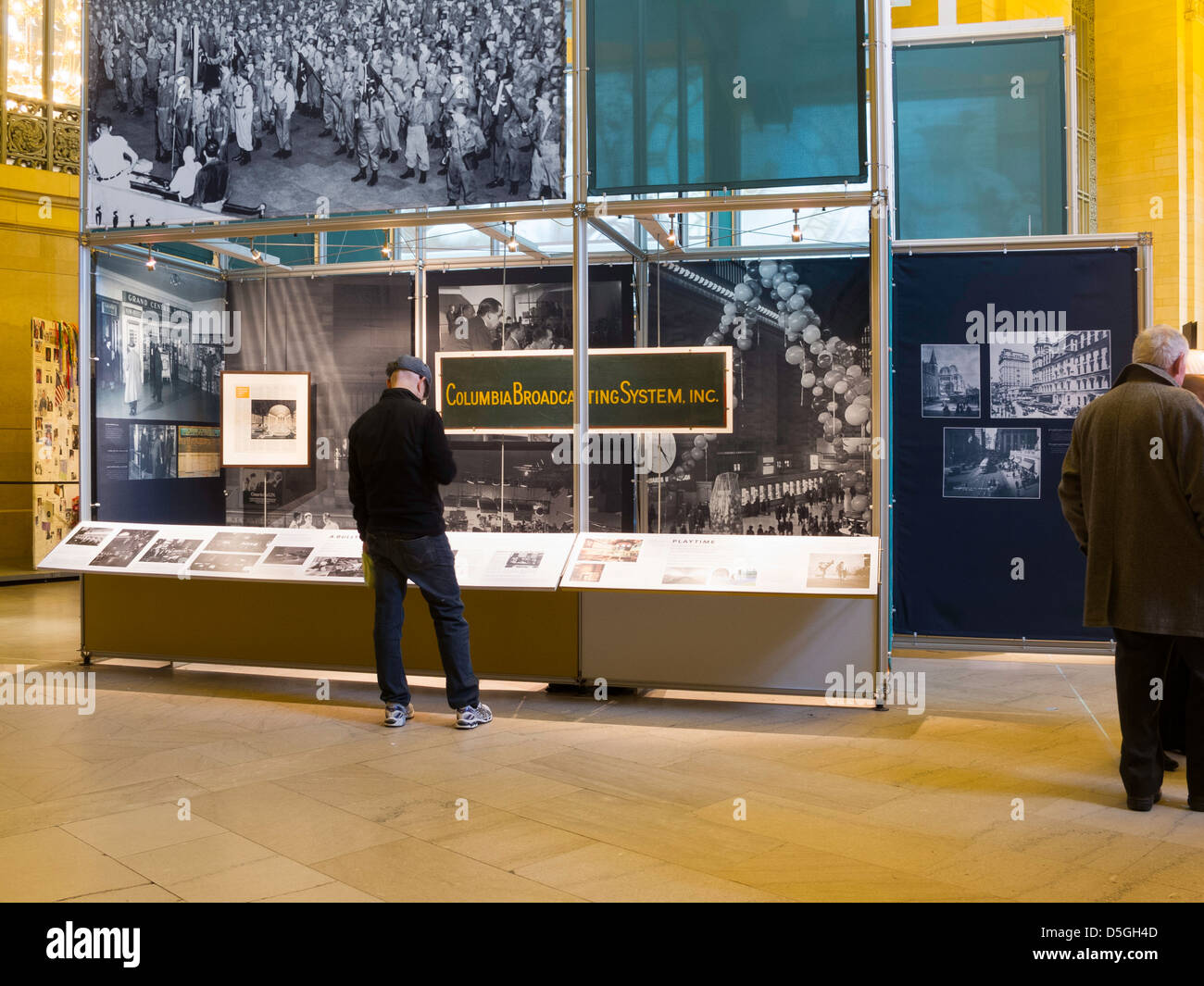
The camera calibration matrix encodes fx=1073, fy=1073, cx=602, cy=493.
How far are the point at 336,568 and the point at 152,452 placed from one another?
234 cm

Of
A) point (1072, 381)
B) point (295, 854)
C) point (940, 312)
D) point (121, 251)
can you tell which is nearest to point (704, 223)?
point (940, 312)

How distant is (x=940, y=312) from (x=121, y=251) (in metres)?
5.49

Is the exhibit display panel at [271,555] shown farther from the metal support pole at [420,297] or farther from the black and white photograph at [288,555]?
the metal support pole at [420,297]

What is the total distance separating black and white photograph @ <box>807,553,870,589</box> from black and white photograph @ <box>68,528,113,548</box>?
4454 millimetres

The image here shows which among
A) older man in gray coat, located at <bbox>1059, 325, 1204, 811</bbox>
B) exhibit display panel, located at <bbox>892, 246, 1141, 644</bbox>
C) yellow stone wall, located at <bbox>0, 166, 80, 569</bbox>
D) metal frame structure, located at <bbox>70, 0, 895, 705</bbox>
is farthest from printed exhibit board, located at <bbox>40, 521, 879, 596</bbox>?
yellow stone wall, located at <bbox>0, 166, 80, 569</bbox>

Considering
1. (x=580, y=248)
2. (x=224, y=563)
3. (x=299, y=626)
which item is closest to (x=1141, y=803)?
(x=580, y=248)

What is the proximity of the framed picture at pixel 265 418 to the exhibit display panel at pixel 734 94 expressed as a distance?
2.78 meters

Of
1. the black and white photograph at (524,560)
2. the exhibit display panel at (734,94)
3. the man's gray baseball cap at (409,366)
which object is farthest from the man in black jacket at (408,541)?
the exhibit display panel at (734,94)

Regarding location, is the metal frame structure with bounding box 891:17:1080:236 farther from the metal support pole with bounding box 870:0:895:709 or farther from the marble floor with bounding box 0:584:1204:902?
the marble floor with bounding box 0:584:1204:902

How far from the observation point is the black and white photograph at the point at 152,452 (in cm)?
750
